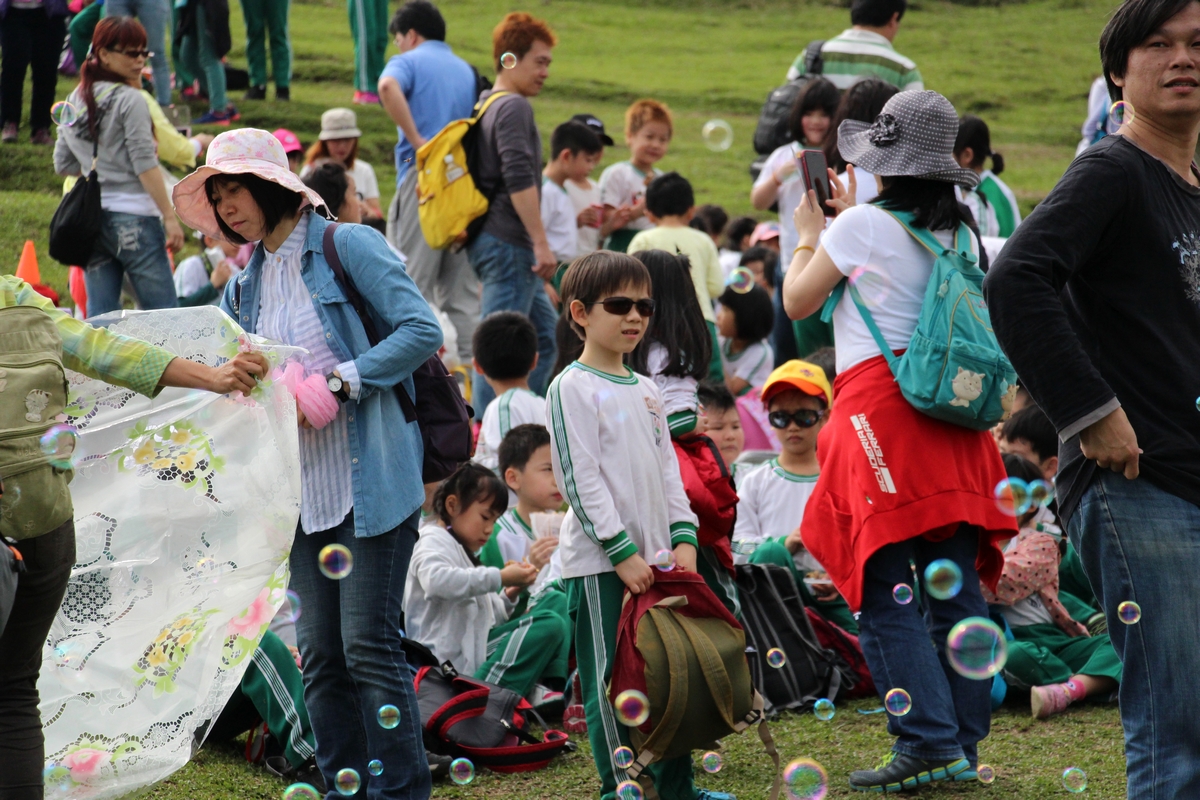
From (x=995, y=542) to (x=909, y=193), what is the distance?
3.27 ft

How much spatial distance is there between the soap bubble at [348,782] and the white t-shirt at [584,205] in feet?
15.5

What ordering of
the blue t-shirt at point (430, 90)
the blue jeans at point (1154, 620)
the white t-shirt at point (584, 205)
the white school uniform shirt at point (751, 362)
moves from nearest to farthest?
the blue jeans at point (1154, 620) → the white school uniform shirt at point (751, 362) → the blue t-shirt at point (430, 90) → the white t-shirt at point (584, 205)

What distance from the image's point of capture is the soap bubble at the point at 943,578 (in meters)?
3.72

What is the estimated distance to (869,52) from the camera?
6.87m

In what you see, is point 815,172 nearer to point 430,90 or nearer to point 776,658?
point 776,658

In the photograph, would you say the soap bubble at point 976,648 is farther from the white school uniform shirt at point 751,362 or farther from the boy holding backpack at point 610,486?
the white school uniform shirt at point 751,362

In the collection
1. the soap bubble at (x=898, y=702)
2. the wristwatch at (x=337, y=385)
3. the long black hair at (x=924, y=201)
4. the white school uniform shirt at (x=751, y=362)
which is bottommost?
the soap bubble at (x=898, y=702)

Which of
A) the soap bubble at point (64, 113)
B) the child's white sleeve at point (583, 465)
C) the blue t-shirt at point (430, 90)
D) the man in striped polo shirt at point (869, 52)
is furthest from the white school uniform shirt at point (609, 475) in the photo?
the blue t-shirt at point (430, 90)

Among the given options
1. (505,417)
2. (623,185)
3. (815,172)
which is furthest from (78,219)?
(815,172)

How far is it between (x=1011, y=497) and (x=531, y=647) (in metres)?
1.68

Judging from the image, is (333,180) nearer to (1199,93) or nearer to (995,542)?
(995,542)

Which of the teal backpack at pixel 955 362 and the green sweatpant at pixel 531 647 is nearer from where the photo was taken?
the teal backpack at pixel 955 362

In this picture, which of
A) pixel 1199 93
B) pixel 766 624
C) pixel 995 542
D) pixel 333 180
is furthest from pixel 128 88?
pixel 1199 93

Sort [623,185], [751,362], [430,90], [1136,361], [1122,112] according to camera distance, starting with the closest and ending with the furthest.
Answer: [1136,361]
[1122,112]
[751,362]
[430,90]
[623,185]
